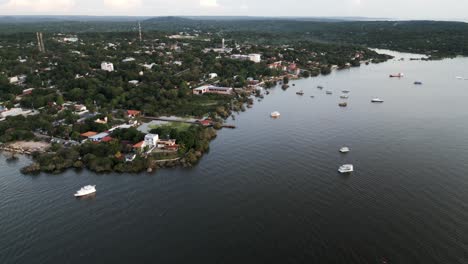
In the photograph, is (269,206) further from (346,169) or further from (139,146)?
(139,146)

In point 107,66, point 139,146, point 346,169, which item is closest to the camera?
point 346,169

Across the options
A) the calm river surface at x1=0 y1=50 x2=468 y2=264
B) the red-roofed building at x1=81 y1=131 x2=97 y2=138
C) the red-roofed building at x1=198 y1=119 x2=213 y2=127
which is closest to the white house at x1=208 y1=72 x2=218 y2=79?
the red-roofed building at x1=198 y1=119 x2=213 y2=127

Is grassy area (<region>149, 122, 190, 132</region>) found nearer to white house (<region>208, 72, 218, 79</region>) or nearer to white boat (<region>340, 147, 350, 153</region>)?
white boat (<region>340, 147, 350, 153</region>)

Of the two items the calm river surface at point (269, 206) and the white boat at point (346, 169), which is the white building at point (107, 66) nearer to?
the calm river surface at point (269, 206)

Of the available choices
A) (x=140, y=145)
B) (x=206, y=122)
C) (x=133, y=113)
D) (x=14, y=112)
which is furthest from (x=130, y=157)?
(x=14, y=112)

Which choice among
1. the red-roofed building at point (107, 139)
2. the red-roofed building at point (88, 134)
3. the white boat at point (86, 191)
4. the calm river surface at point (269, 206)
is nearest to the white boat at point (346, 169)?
the calm river surface at point (269, 206)

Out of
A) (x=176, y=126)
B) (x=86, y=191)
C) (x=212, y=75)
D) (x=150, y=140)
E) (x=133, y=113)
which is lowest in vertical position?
(x=86, y=191)

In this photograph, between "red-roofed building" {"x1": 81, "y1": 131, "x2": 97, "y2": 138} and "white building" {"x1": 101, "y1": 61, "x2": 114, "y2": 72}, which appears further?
"white building" {"x1": 101, "y1": 61, "x2": 114, "y2": 72}

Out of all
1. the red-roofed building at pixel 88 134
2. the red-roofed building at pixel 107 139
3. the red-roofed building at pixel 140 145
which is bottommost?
the red-roofed building at pixel 88 134
